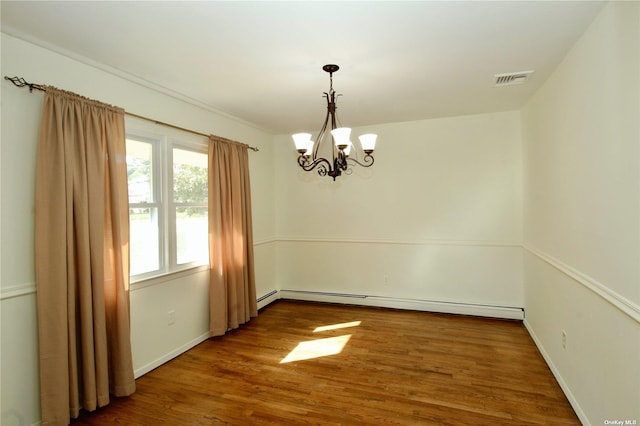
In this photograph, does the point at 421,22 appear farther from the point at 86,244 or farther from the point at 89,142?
the point at 86,244

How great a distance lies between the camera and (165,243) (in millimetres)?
3188

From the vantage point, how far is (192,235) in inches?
141

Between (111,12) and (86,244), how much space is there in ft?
4.96

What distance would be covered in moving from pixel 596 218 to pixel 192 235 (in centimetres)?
349

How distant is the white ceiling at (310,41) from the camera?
186 cm

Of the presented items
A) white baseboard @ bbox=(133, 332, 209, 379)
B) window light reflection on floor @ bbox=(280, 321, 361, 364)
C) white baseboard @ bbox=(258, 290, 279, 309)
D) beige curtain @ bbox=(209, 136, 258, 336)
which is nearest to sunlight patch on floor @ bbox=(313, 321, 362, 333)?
window light reflection on floor @ bbox=(280, 321, 361, 364)

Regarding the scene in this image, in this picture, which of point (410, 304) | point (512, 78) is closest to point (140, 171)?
point (512, 78)

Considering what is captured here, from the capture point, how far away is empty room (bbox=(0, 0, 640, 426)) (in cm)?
191

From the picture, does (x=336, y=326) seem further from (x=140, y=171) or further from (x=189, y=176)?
(x=140, y=171)

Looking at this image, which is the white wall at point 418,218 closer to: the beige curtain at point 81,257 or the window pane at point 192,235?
the window pane at point 192,235

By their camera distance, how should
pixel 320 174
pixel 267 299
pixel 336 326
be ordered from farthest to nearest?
pixel 267 299, pixel 336 326, pixel 320 174

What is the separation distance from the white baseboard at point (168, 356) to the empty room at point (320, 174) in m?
0.03

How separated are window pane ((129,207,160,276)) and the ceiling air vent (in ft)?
11.2

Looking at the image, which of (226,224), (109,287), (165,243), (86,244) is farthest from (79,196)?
(226,224)
